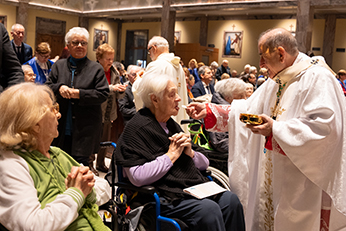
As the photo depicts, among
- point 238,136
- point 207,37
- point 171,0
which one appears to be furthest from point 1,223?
point 207,37

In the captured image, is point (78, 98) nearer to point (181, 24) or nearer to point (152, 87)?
point (152, 87)

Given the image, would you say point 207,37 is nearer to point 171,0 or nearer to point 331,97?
point 171,0

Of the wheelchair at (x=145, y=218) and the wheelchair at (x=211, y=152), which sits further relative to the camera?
the wheelchair at (x=211, y=152)

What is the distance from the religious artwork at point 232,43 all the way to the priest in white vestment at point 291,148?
53.5 feet

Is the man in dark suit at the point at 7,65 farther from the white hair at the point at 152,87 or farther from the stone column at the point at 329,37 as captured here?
the stone column at the point at 329,37

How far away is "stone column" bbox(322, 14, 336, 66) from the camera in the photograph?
1644cm

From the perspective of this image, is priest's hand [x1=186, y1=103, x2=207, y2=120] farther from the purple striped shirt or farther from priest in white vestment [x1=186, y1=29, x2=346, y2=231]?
the purple striped shirt

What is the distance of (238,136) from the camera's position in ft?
10.1

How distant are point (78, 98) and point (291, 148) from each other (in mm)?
2047

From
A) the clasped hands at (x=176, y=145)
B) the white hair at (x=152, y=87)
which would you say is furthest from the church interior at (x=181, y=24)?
the clasped hands at (x=176, y=145)

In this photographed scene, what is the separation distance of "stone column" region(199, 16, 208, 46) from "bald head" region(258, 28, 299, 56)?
56.4 ft

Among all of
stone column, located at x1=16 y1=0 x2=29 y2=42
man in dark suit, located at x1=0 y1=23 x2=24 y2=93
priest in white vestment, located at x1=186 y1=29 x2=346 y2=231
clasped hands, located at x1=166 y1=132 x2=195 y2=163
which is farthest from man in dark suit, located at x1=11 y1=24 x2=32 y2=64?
stone column, located at x1=16 y1=0 x2=29 y2=42

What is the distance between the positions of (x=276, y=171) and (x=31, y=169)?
5.84ft

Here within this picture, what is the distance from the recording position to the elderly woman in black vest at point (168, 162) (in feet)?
7.82
